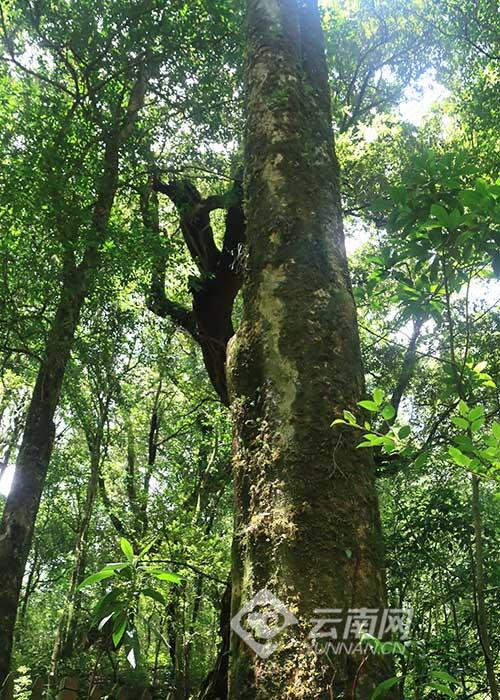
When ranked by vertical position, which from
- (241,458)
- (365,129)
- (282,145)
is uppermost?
(365,129)

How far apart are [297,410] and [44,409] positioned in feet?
14.5

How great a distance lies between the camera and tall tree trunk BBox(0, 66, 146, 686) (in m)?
4.52

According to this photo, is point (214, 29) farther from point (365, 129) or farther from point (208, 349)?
point (208, 349)

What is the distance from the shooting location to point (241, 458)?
4.53ft

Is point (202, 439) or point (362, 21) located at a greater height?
point (362, 21)

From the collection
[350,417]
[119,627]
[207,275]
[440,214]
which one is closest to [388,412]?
[350,417]

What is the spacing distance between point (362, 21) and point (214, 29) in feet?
9.15

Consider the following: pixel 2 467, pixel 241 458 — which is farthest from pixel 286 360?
pixel 2 467

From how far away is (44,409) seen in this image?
5.18m

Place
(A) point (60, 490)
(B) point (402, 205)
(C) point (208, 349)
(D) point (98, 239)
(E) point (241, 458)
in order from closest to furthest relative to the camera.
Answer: (E) point (241, 458) → (B) point (402, 205) → (D) point (98, 239) → (C) point (208, 349) → (A) point (60, 490)
